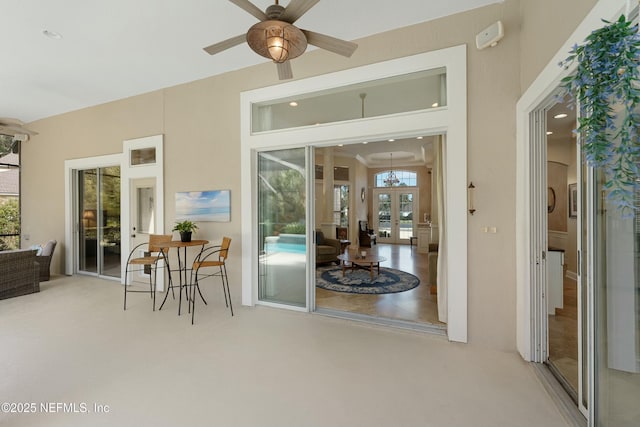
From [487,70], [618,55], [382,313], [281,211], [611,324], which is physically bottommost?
[382,313]

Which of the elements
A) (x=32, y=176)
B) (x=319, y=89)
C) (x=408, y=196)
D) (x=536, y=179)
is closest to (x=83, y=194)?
(x=32, y=176)

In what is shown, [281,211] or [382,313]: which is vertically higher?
[281,211]

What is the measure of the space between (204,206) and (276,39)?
2947 mm

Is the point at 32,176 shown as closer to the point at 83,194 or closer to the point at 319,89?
the point at 83,194

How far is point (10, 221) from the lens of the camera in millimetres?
6645

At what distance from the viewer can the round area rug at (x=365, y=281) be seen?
15.8 ft

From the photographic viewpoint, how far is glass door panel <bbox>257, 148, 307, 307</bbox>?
12.8 feet

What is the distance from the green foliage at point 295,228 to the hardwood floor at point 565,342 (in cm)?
288

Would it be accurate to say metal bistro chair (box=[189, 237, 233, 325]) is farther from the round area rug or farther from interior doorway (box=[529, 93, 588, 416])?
interior doorway (box=[529, 93, 588, 416])

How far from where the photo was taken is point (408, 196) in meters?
11.6

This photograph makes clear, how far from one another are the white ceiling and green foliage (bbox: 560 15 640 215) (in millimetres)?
2197

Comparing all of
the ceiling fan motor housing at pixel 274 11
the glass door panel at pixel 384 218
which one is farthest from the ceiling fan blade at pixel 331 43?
the glass door panel at pixel 384 218

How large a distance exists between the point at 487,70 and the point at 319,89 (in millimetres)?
1854

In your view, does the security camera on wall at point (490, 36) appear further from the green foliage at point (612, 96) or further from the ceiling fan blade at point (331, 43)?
the green foliage at point (612, 96)
